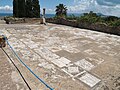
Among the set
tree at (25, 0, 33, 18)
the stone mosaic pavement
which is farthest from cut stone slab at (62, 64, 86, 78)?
tree at (25, 0, 33, 18)

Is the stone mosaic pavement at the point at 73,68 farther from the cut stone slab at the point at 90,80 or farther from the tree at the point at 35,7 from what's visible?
the tree at the point at 35,7

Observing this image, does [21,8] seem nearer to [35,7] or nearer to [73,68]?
[35,7]

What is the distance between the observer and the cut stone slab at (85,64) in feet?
14.0

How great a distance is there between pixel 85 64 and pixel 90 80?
41.1 inches

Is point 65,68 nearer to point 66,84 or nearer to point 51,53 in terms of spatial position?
point 66,84

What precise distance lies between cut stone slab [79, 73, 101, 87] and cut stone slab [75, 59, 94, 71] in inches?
18.6

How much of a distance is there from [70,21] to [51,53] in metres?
8.91

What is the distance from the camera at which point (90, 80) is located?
3.51 meters

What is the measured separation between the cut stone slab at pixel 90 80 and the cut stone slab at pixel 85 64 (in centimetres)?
47

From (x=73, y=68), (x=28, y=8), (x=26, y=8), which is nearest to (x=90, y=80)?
(x=73, y=68)

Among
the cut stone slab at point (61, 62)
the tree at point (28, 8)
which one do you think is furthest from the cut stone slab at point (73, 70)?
the tree at point (28, 8)

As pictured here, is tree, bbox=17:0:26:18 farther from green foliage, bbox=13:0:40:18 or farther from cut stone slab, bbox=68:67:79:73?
cut stone slab, bbox=68:67:79:73

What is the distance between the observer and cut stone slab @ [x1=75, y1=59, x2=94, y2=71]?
4262 millimetres

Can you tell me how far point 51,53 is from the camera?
5383 mm
